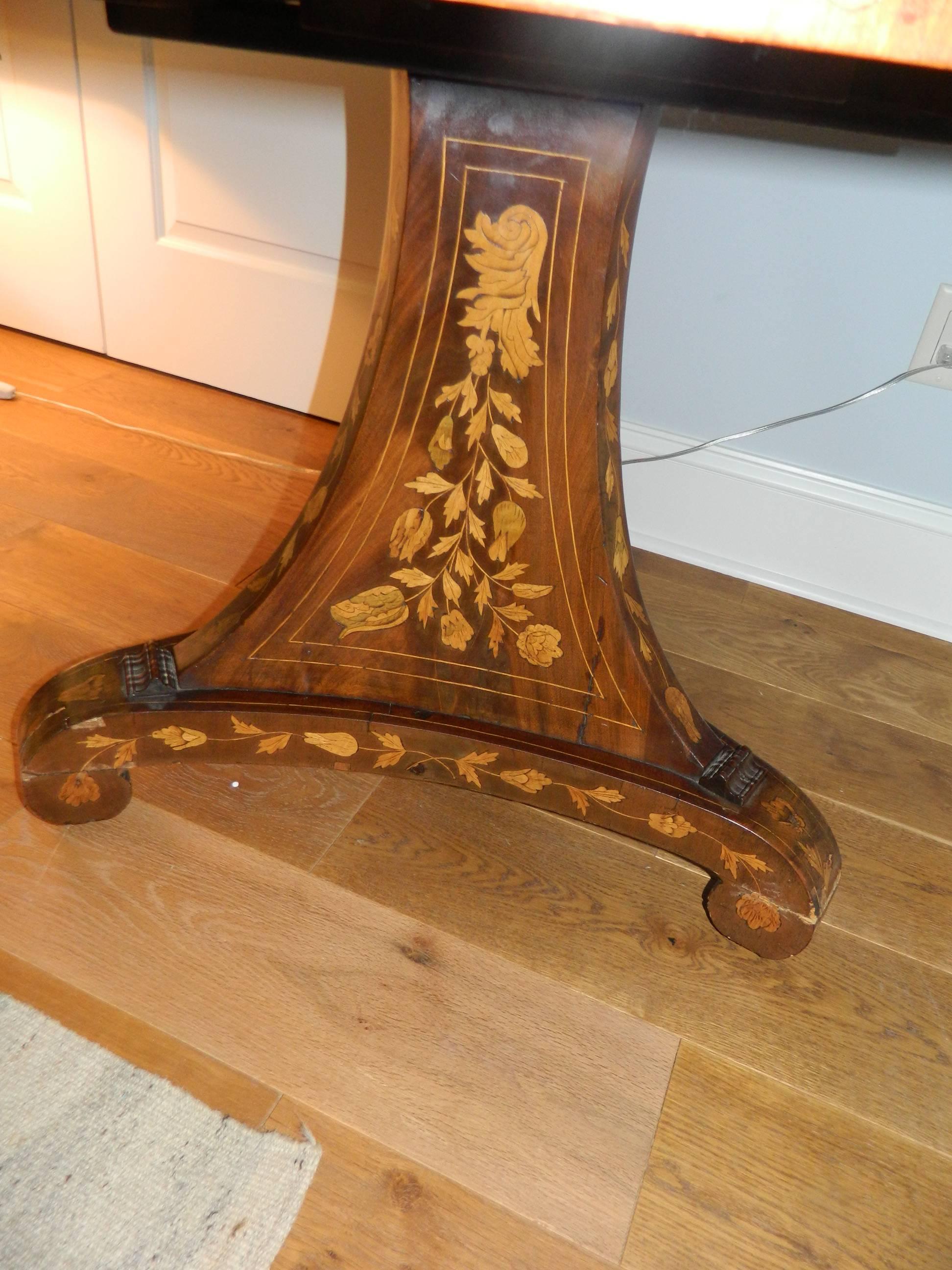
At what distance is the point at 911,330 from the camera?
111 cm

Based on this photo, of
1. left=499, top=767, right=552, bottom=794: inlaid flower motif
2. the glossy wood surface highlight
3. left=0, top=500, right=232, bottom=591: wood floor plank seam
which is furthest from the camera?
left=0, top=500, right=232, bottom=591: wood floor plank seam

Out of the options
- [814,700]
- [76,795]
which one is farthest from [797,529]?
[76,795]

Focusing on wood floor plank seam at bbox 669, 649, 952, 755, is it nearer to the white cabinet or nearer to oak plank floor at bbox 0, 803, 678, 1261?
oak plank floor at bbox 0, 803, 678, 1261

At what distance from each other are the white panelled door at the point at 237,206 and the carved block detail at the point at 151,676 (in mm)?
730

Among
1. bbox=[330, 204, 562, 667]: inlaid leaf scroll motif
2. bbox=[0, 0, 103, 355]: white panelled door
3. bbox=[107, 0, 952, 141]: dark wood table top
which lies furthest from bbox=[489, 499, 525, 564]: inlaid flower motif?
bbox=[0, 0, 103, 355]: white panelled door

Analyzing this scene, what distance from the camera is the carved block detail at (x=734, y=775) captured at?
0.77m

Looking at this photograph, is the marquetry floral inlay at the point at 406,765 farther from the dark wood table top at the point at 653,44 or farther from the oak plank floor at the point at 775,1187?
the dark wood table top at the point at 653,44

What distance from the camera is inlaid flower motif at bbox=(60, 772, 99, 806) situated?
0.79 m

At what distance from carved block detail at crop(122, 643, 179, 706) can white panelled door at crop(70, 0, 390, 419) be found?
0.73 meters

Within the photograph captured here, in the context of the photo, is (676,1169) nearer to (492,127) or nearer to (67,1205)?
(67,1205)

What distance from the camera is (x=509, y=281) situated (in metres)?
0.62

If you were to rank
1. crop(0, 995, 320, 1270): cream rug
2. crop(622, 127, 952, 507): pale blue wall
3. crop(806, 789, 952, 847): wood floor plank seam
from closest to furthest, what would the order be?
crop(0, 995, 320, 1270): cream rug < crop(806, 789, 952, 847): wood floor plank seam < crop(622, 127, 952, 507): pale blue wall

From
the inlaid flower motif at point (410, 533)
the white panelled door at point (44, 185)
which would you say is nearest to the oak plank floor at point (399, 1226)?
the inlaid flower motif at point (410, 533)

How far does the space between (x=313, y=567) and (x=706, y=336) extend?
0.70m
